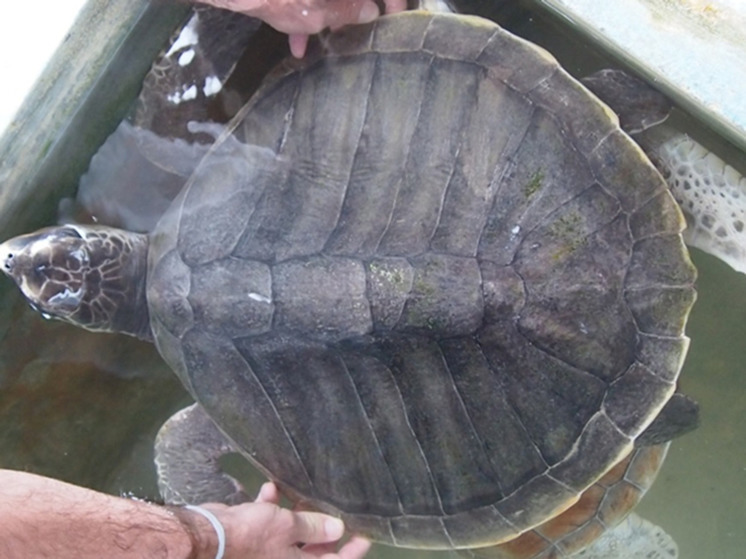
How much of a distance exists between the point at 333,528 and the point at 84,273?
3.20 feet

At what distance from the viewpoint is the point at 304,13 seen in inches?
67.6

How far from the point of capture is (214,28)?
2.07 meters

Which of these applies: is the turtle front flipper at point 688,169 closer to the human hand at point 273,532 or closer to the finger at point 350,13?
the finger at point 350,13

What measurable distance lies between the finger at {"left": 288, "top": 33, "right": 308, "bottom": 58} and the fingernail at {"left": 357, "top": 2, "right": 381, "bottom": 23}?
150 millimetres

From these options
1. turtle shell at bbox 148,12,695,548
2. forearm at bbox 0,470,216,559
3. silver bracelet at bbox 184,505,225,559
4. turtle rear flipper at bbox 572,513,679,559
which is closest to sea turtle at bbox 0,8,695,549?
turtle shell at bbox 148,12,695,548

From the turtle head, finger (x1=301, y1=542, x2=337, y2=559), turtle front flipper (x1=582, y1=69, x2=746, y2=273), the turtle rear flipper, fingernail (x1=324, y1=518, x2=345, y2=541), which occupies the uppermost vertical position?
turtle front flipper (x1=582, y1=69, x2=746, y2=273)

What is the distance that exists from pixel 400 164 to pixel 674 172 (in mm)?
810

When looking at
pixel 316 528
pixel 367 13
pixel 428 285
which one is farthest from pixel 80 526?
pixel 367 13

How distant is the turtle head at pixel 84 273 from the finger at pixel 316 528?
78 centimetres

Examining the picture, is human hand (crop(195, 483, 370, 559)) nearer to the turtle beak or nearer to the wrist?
the wrist

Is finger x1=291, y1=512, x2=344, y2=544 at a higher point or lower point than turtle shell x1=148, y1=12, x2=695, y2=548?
lower

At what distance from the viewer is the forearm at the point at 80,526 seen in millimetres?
1223

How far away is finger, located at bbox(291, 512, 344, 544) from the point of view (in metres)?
1.64

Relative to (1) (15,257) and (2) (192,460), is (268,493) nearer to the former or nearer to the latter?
(2) (192,460)
